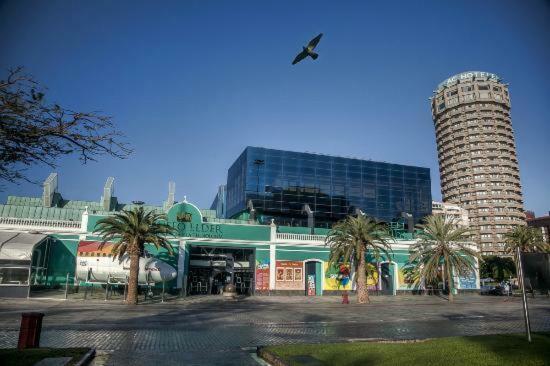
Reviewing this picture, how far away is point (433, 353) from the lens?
10375 millimetres

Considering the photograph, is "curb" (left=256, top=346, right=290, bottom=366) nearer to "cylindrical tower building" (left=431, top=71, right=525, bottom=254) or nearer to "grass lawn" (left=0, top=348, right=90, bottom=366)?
"grass lawn" (left=0, top=348, right=90, bottom=366)

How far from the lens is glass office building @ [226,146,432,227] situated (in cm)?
7888

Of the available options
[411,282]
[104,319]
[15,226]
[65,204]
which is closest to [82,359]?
[104,319]

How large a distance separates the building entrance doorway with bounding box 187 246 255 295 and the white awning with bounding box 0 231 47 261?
1705cm

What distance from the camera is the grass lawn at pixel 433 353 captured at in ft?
30.5

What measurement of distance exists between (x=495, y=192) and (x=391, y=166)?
165 feet

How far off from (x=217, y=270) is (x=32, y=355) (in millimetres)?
40146

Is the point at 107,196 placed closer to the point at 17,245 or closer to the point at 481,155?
the point at 17,245

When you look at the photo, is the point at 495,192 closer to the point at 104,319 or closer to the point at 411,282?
the point at 411,282

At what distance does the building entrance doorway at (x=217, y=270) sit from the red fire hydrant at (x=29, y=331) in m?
36.0

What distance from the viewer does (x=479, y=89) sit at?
423 ft

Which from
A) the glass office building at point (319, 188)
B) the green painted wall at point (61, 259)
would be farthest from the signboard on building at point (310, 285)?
the green painted wall at point (61, 259)

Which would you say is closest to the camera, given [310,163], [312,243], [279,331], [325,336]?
[325,336]

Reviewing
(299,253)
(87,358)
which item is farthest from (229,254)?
(87,358)
